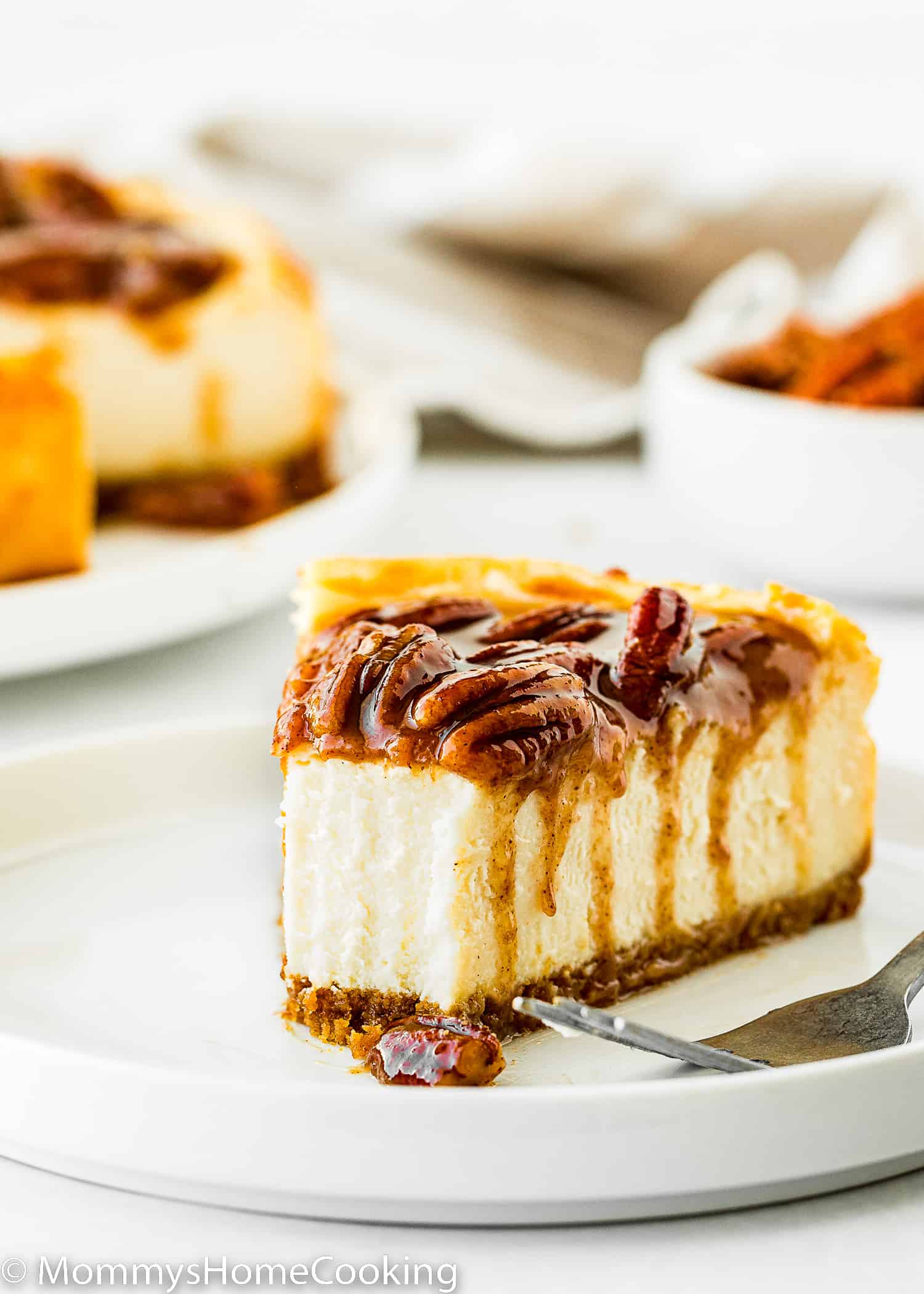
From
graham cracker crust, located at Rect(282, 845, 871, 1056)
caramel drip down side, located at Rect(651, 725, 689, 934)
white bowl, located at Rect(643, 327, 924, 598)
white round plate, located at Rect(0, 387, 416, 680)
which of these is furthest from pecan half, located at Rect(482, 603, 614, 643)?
Answer: white bowl, located at Rect(643, 327, 924, 598)

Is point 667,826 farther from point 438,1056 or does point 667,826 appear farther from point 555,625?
point 438,1056

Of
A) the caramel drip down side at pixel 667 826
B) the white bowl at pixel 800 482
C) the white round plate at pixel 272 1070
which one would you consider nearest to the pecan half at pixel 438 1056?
the white round plate at pixel 272 1070

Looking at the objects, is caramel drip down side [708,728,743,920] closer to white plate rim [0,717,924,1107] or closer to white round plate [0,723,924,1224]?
white round plate [0,723,924,1224]

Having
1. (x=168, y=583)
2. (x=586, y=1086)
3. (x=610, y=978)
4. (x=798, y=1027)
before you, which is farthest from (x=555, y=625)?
(x=168, y=583)

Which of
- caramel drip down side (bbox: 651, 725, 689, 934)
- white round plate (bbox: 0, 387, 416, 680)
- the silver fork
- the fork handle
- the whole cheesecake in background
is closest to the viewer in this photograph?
the silver fork

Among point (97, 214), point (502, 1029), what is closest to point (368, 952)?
point (502, 1029)

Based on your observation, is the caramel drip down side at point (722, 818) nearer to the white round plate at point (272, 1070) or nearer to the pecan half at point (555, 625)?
the white round plate at point (272, 1070)

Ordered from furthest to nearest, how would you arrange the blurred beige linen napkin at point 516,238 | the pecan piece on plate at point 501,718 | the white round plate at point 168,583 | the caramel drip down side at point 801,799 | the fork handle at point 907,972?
the blurred beige linen napkin at point 516,238
the white round plate at point 168,583
the caramel drip down side at point 801,799
the fork handle at point 907,972
the pecan piece on plate at point 501,718
